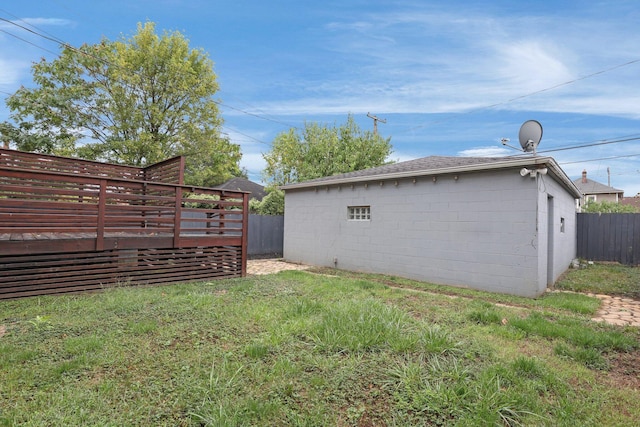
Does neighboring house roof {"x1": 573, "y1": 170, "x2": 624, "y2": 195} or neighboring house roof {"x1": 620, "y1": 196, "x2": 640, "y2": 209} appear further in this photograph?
neighboring house roof {"x1": 620, "y1": 196, "x2": 640, "y2": 209}

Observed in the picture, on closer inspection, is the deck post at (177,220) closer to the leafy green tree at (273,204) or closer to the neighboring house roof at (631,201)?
the leafy green tree at (273,204)

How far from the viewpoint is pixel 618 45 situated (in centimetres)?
901

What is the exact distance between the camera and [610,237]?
10195 millimetres

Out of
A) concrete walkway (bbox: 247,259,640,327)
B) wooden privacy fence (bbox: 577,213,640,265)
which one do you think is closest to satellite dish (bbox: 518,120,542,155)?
concrete walkway (bbox: 247,259,640,327)

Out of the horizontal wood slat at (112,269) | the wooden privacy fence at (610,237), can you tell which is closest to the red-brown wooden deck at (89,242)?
the horizontal wood slat at (112,269)

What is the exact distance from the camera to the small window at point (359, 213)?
8.44m

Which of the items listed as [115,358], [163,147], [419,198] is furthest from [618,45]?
[163,147]

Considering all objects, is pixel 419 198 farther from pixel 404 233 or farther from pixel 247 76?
pixel 247 76

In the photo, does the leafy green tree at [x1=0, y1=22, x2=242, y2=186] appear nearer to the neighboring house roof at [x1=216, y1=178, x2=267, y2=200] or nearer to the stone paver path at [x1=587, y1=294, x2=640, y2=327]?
the neighboring house roof at [x1=216, y1=178, x2=267, y2=200]

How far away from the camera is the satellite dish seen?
22.2 feet

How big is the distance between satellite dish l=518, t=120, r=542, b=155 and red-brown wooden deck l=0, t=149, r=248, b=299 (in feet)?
20.2

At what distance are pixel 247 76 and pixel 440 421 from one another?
1416cm

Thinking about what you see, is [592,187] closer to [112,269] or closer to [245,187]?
[245,187]

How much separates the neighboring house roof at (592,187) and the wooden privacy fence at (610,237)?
967 inches
